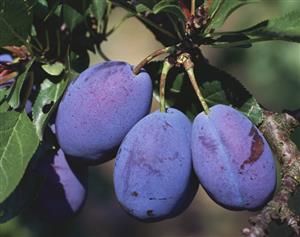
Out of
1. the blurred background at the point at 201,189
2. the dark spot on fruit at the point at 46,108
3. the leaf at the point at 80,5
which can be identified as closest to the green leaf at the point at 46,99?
the dark spot on fruit at the point at 46,108

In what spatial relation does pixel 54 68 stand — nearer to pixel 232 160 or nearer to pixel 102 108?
pixel 102 108

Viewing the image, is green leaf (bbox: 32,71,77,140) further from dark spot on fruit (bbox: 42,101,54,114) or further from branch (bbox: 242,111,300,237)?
branch (bbox: 242,111,300,237)

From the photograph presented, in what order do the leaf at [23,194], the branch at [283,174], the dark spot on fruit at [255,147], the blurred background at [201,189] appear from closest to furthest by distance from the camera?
1. the branch at [283,174]
2. the dark spot on fruit at [255,147]
3. the leaf at [23,194]
4. the blurred background at [201,189]

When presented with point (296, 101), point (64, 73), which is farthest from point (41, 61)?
point (296, 101)

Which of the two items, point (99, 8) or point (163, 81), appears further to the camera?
point (99, 8)

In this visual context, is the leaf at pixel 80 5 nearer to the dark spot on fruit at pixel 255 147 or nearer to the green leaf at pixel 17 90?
the green leaf at pixel 17 90

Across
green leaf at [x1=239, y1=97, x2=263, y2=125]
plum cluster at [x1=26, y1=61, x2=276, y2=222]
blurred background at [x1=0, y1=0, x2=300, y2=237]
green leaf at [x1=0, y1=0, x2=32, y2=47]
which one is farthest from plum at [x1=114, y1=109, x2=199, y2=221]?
blurred background at [x1=0, y1=0, x2=300, y2=237]

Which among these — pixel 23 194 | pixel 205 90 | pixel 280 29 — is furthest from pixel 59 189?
pixel 280 29

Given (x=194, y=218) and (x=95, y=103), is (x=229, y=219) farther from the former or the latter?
(x=95, y=103)

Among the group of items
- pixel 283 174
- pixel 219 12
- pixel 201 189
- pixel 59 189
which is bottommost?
pixel 201 189
